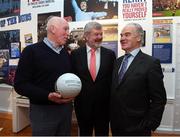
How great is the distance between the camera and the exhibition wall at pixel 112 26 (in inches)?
158

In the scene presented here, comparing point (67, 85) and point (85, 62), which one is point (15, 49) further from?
point (67, 85)

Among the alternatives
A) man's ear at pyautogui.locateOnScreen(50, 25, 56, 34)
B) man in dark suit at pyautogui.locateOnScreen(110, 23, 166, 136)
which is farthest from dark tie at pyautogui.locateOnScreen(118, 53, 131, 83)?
man's ear at pyautogui.locateOnScreen(50, 25, 56, 34)

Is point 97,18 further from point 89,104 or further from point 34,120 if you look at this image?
point 34,120

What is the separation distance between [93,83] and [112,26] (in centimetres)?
203

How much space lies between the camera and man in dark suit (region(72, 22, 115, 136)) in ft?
8.12

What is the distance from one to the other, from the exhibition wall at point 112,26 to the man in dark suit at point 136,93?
202 cm

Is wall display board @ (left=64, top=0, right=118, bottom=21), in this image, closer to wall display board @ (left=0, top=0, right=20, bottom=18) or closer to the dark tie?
wall display board @ (left=0, top=0, right=20, bottom=18)

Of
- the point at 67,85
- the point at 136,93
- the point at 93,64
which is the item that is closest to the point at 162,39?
the point at 93,64

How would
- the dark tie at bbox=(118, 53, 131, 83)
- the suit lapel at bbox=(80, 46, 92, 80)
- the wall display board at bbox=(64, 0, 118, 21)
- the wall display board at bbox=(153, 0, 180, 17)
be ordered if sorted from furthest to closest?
1. the wall display board at bbox=(64, 0, 118, 21)
2. the wall display board at bbox=(153, 0, 180, 17)
3. the suit lapel at bbox=(80, 46, 92, 80)
4. the dark tie at bbox=(118, 53, 131, 83)

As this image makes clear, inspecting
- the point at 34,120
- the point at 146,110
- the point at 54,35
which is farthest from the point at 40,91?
the point at 146,110

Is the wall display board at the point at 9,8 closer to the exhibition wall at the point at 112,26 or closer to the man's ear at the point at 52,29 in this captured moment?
the exhibition wall at the point at 112,26

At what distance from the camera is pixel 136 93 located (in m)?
2.04

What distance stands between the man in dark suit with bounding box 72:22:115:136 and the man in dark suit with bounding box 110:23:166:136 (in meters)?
0.34

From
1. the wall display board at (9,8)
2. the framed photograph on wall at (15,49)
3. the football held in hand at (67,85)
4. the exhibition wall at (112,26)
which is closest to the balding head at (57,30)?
the football held in hand at (67,85)
